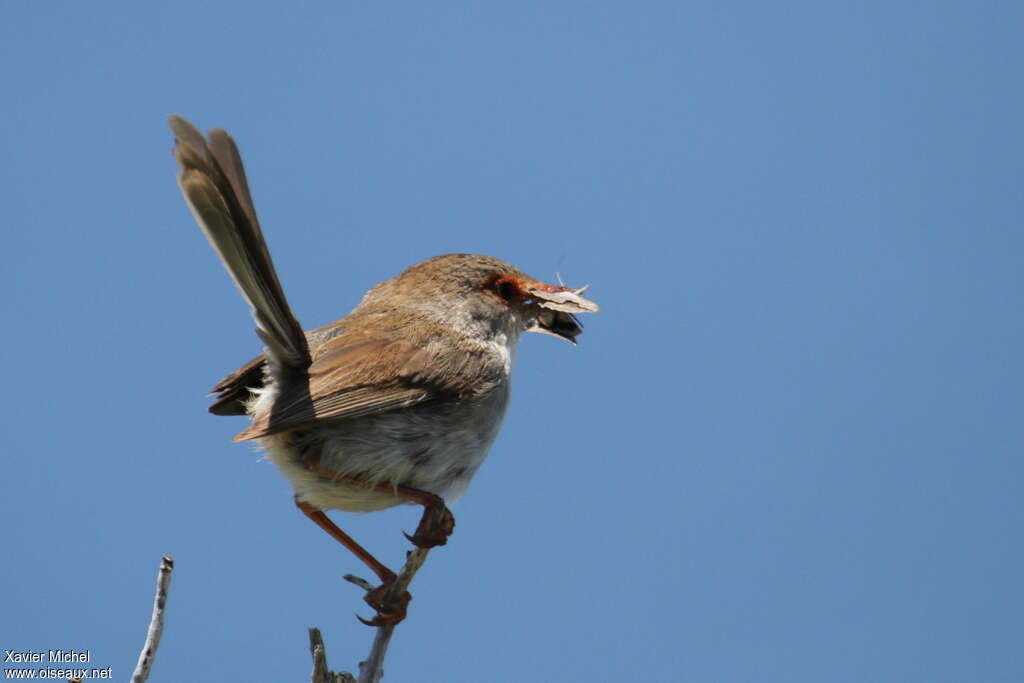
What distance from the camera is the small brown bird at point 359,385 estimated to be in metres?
3.70

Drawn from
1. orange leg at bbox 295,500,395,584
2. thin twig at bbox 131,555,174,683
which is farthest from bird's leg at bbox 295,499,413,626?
thin twig at bbox 131,555,174,683

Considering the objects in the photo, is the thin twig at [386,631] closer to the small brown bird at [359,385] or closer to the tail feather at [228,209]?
the small brown bird at [359,385]

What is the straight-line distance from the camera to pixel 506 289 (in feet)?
16.1

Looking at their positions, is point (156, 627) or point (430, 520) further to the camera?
point (430, 520)

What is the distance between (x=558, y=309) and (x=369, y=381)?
1.16 m

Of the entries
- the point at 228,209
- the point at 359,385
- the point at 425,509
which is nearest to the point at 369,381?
the point at 359,385

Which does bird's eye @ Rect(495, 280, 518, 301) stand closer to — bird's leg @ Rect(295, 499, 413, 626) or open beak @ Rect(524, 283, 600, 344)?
open beak @ Rect(524, 283, 600, 344)

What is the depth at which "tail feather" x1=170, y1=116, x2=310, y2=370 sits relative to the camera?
3625 mm

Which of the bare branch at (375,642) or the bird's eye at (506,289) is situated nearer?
the bare branch at (375,642)

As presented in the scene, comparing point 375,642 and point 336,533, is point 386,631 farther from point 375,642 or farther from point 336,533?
point 336,533

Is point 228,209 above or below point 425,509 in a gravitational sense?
above

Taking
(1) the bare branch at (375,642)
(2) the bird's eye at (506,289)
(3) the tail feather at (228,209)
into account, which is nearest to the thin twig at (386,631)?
(1) the bare branch at (375,642)

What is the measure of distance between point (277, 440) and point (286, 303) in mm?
619

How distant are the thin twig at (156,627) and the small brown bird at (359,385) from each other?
0.68 m
